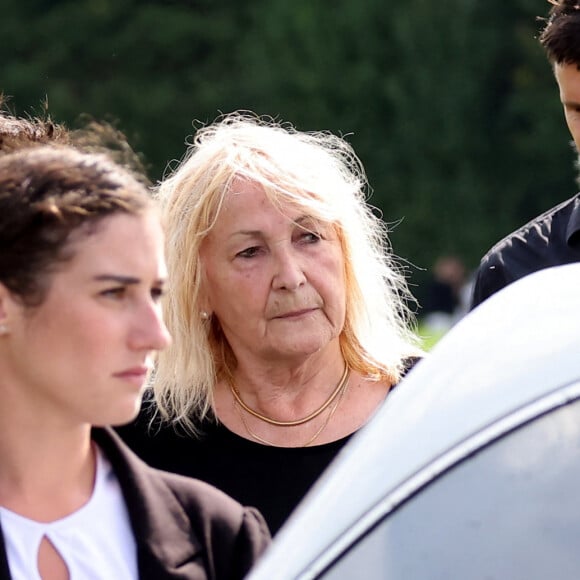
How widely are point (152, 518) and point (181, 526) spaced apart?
6 cm

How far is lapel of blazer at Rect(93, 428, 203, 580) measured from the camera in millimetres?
2176

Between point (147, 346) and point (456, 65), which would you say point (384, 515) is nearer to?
point (147, 346)

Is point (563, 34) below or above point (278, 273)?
above

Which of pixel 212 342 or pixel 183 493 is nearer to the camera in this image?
pixel 183 493

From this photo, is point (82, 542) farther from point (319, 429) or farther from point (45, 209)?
point (319, 429)

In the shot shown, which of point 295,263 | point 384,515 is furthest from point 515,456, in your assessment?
point 295,263

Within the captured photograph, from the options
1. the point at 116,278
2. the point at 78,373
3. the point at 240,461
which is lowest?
the point at 240,461

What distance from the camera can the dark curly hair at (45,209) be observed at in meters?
2.16

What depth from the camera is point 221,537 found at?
2.26 meters

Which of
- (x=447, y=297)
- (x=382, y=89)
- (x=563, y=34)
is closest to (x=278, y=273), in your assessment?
(x=563, y=34)

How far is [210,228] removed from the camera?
3.49 meters

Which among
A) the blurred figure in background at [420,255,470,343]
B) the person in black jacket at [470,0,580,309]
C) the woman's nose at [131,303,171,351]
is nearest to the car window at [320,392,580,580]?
the woman's nose at [131,303,171,351]

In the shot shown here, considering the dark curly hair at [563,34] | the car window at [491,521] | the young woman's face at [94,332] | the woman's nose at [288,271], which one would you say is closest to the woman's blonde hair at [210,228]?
the woman's nose at [288,271]

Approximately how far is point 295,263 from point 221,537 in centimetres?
122
